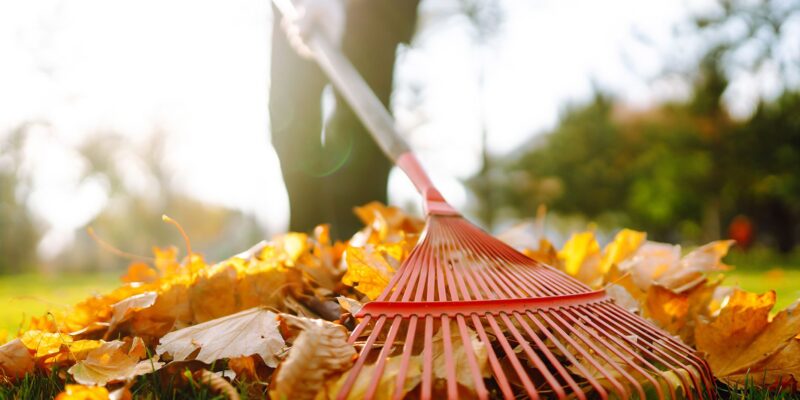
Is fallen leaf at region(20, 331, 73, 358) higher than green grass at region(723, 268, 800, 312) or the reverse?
higher

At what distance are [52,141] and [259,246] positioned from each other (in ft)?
76.3

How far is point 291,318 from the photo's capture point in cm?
105

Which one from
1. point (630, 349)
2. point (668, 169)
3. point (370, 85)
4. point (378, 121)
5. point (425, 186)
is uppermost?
point (370, 85)

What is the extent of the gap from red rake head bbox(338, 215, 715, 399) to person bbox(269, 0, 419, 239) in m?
1.70

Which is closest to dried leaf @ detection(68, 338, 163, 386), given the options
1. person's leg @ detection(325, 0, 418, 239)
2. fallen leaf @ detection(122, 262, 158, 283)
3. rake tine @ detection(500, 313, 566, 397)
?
fallen leaf @ detection(122, 262, 158, 283)

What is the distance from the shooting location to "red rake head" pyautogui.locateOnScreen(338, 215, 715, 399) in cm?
98

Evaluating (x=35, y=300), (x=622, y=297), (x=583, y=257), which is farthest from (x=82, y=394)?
(x=35, y=300)

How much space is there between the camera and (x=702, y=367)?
1.19 metres

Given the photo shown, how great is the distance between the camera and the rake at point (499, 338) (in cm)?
98

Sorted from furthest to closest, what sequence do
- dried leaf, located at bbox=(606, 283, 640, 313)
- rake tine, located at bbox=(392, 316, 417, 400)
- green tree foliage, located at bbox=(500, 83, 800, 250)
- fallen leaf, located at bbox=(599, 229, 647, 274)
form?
green tree foliage, located at bbox=(500, 83, 800, 250)
fallen leaf, located at bbox=(599, 229, 647, 274)
dried leaf, located at bbox=(606, 283, 640, 313)
rake tine, located at bbox=(392, 316, 417, 400)

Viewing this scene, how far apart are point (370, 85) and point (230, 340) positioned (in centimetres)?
221

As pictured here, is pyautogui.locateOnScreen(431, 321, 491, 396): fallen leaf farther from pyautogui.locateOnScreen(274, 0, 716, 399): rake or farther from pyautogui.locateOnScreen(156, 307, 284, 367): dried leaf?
pyautogui.locateOnScreen(156, 307, 284, 367): dried leaf

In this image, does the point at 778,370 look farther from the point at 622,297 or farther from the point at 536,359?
the point at 536,359

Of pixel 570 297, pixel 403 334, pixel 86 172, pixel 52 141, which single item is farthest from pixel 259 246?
pixel 86 172
